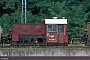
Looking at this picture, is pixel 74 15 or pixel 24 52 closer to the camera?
pixel 24 52

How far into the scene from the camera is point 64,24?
25.2m

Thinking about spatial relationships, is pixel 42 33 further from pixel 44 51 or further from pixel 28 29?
pixel 44 51

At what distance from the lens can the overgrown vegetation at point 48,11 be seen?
42.1m

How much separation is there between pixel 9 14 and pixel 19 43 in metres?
22.4

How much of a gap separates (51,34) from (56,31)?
444 millimetres

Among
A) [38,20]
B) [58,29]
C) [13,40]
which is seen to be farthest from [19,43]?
[38,20]

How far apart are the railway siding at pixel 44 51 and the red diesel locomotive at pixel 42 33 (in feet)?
16.4

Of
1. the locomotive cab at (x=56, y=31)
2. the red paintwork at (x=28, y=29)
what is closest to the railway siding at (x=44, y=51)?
the locomotive cab at (x=56, y=31)

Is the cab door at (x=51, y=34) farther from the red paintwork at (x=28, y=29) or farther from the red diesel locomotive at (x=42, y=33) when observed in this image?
the red paintwork at (x=28, y=29)

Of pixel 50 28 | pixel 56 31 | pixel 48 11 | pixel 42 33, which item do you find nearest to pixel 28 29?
pixel 42 33

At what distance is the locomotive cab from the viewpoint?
24438 millimetres

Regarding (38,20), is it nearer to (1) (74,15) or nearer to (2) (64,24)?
(1) (74,15)

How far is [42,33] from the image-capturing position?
998 inches

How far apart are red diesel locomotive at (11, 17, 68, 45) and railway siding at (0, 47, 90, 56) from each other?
4.99 m
